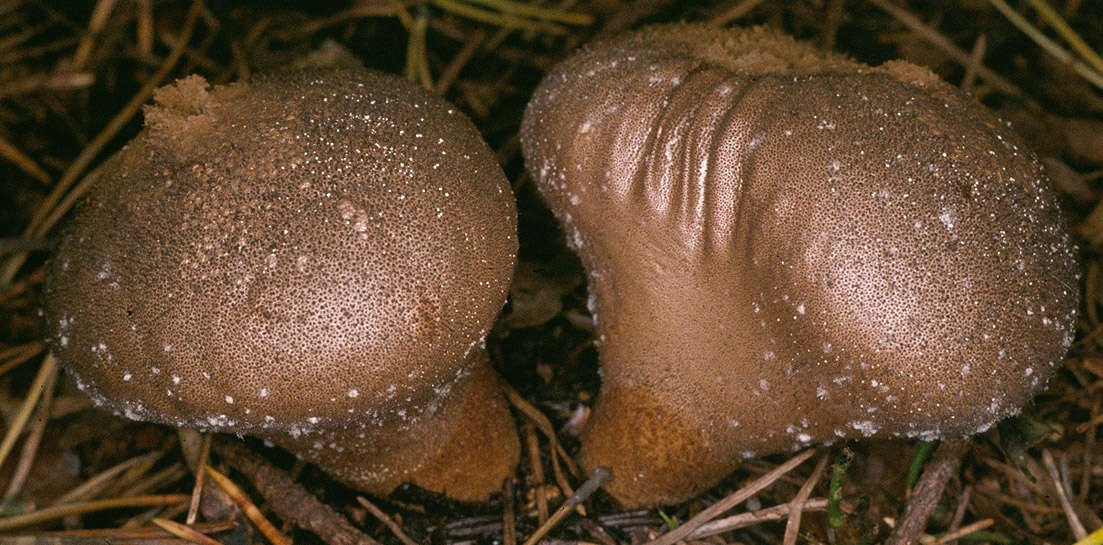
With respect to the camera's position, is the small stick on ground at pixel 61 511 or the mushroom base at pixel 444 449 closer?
the mushroom base at pixel 444 449

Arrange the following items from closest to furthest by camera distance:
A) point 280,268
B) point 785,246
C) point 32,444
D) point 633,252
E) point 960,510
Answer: point 280,268
point 785,246
point 633,252
point 960,510
point 32,444

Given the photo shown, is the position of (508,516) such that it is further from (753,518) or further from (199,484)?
(199,484)

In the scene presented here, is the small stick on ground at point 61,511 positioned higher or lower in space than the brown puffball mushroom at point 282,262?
lower

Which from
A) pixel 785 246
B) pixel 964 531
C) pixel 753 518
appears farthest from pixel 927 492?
pixel 785 246

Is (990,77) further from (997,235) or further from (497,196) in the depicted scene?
(497,196)

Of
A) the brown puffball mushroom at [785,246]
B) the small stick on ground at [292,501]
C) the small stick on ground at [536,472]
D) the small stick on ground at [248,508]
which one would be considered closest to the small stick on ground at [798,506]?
the brown puffball mushroom at [785,246]

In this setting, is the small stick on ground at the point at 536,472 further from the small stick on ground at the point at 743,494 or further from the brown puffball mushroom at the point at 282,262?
the brown puffball mushroom at the point at 282,262

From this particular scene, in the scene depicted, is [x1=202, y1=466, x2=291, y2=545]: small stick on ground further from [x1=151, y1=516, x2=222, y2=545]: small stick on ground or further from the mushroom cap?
the mushroom cap
